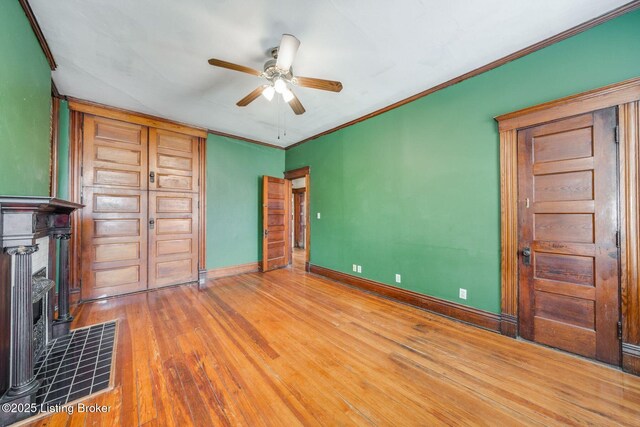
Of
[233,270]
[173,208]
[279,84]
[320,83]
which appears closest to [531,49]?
Answer: [320,83]

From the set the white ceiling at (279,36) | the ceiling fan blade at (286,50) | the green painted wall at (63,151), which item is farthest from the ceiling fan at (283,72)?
the green painted wall at (63,151)

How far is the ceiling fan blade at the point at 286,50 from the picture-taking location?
1886mm

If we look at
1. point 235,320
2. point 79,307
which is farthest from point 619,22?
point 79,307

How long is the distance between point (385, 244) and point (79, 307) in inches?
173

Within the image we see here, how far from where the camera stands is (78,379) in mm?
1851

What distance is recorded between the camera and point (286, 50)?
197cm

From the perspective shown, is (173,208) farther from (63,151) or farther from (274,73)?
(274,73)

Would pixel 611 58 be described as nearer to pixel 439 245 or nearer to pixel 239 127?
pixel 439 245

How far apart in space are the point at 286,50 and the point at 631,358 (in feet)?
12.2

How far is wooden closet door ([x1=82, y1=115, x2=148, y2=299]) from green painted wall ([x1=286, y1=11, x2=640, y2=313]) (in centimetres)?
340

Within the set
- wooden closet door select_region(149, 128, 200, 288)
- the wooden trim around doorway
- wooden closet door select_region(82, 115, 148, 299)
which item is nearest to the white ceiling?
the wooden trim around doorway

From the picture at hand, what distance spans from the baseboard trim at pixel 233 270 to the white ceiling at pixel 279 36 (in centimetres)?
306

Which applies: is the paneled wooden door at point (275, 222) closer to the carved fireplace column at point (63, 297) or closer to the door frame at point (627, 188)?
the carved fireplace column at point (63, 297)

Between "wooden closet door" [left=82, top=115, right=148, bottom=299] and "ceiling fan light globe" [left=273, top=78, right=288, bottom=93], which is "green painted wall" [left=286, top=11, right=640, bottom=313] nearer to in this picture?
"ceiling fan light globe" [left=273, top=78, right=288, bottom=93]
